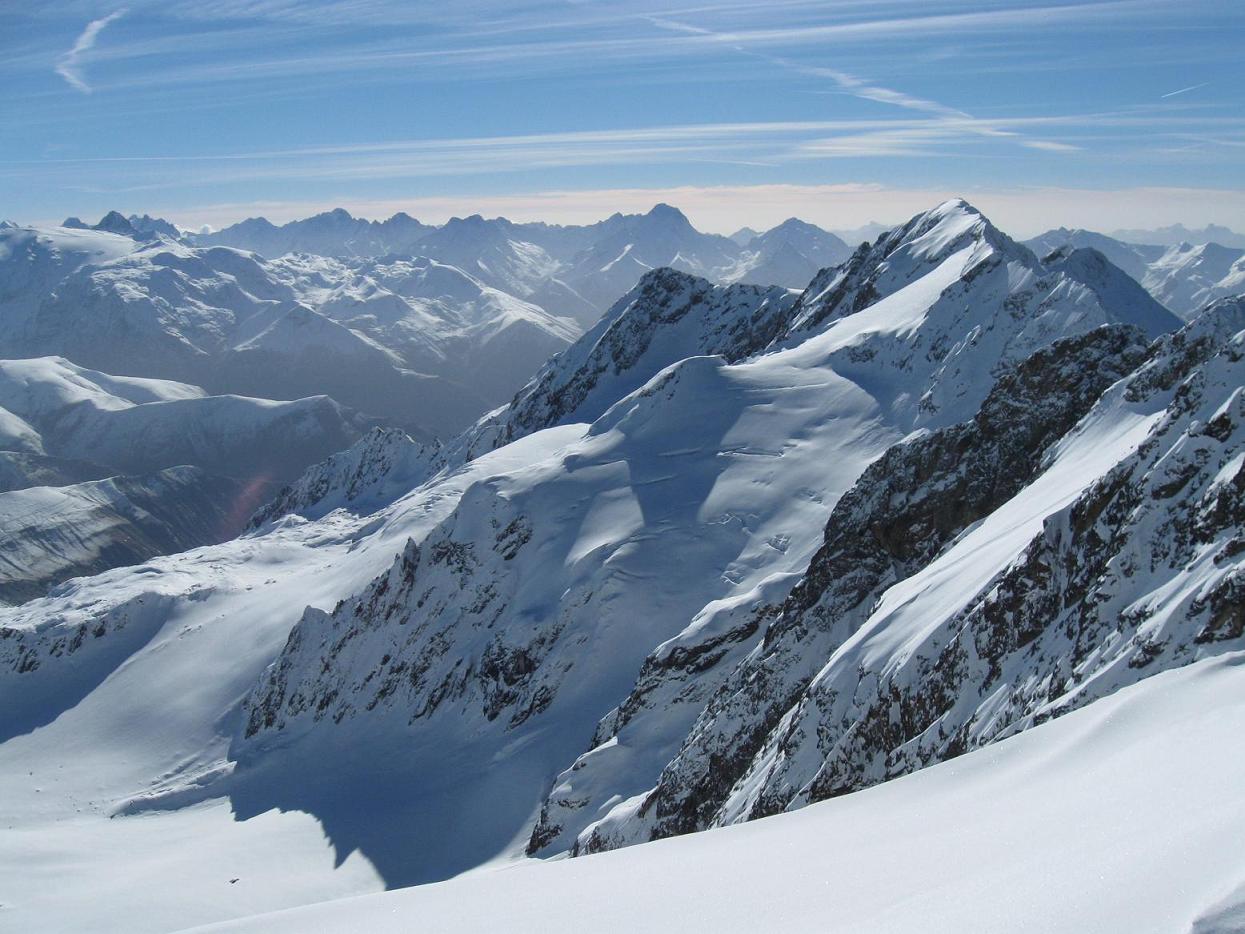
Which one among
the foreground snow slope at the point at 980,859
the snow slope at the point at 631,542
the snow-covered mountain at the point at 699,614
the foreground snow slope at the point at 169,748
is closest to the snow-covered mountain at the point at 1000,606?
the snow-covered mountain at the point at 699,614

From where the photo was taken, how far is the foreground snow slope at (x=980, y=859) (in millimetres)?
9211

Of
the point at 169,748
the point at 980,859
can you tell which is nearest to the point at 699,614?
the point at 980,859

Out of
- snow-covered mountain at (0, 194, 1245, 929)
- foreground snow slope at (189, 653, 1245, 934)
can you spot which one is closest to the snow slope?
snow-covered mountain at (0, 194, 1245, 929)

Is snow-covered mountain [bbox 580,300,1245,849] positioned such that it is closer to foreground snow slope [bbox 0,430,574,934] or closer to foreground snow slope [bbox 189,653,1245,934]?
foreground snow slope [bbox 189,653,1245,934]

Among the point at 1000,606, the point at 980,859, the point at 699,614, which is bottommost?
the point at 699,614

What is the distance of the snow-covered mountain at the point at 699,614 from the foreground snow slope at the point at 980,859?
33 cm

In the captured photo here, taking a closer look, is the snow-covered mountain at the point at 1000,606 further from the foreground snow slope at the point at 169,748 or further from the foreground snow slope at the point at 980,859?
the foreground snow slope at the point at 169,748

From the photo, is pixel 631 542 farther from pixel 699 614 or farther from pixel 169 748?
pixel 169 748

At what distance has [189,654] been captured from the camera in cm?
10475

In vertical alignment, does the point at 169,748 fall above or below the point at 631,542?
below

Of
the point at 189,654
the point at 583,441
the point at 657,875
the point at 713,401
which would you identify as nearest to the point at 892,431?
the point at 713,401

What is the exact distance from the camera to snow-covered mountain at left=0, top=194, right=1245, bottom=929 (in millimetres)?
24594

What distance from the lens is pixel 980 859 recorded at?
12.0 meters

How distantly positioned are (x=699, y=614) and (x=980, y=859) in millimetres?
41219
